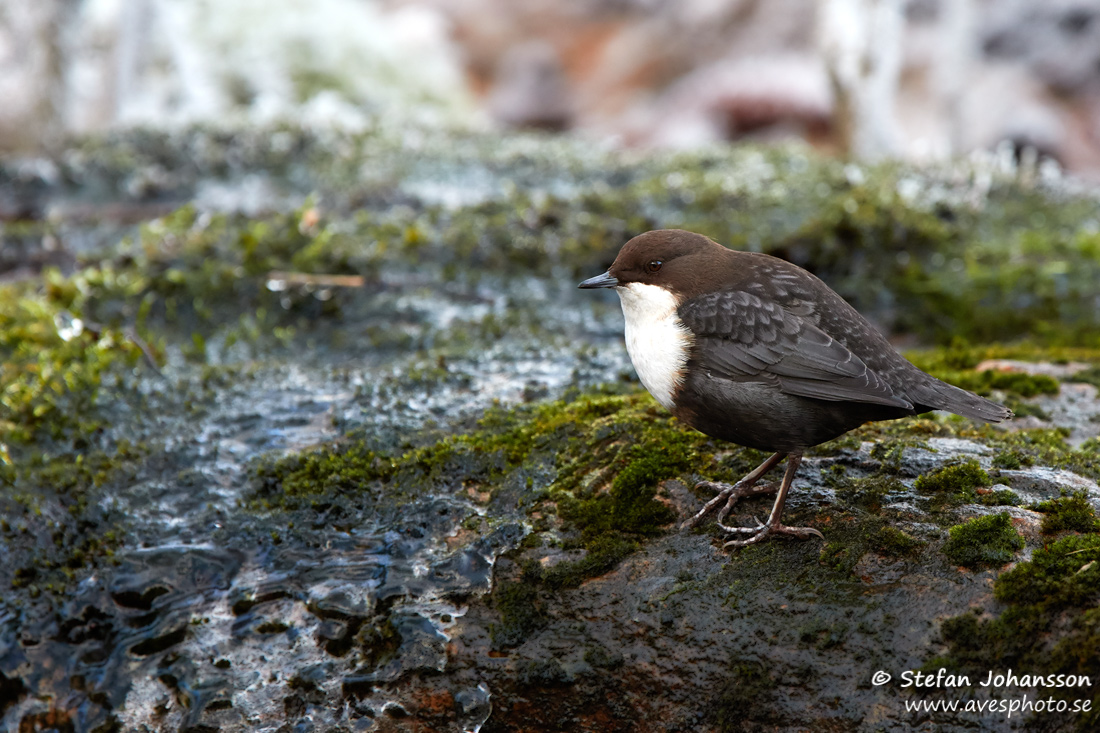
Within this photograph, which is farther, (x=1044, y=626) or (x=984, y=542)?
(x=984, y=542)

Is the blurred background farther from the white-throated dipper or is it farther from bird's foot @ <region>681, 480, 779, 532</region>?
bird's foot @ <region>681, 480, 779, 532</region>

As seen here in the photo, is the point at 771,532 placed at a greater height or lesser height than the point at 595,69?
lesser

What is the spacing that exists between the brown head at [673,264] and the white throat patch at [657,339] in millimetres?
37

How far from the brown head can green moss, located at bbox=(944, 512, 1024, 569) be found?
3.62 ft

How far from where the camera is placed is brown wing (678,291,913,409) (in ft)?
8.75

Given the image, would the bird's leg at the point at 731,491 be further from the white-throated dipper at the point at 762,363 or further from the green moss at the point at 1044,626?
the green moss at the point at 1044,626

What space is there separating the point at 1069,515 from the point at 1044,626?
18.0 inches

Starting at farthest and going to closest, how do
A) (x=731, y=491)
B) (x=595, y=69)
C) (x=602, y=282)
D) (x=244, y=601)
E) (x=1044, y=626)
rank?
(x=595, y=69), (x=602, y=282), (x=244, y=601), (x=731, y=491), (x=1044, y=626)

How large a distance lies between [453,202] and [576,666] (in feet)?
16.8

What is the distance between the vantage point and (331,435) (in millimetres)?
3621

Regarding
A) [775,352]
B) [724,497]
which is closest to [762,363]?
[775,352]

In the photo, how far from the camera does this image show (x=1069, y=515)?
8.63ft

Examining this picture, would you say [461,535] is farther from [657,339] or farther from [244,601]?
[657,339]

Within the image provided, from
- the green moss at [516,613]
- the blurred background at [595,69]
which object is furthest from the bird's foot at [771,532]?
the blurred background at [595,69]
